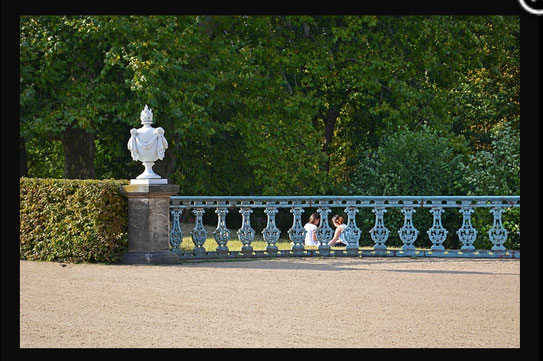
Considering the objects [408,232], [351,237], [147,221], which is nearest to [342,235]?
[351,237]

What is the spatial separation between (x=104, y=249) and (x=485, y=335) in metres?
6.79

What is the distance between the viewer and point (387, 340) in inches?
312

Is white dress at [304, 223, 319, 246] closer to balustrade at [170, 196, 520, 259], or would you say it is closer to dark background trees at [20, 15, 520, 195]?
balustrade at [170, 196, 520, 259]

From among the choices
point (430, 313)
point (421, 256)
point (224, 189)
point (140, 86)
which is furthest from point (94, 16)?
point (430, 313)

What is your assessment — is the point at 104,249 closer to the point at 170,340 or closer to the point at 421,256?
the point at 421,256

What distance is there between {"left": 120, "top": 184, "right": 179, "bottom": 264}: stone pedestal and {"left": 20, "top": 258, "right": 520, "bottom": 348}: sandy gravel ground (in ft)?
1.12

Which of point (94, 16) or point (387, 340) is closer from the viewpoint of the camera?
point (387, 340)

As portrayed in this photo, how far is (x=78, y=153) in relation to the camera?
21.9 metres

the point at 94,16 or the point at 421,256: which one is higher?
the point at 94,16

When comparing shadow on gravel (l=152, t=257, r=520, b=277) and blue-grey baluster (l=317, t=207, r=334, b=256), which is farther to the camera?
blue-grey baluster (l=317, t=207, r=334, b=256)

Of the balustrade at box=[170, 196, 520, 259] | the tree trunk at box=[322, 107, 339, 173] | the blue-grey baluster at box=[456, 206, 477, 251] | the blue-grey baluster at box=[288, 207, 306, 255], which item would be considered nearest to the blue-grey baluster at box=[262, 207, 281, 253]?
the balustrade at box=[170, 196, 520, 259]

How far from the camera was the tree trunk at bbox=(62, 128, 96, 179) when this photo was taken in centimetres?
2185

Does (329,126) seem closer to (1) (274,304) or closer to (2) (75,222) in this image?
(2) (75,222)

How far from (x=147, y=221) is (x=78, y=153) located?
29.3ft
